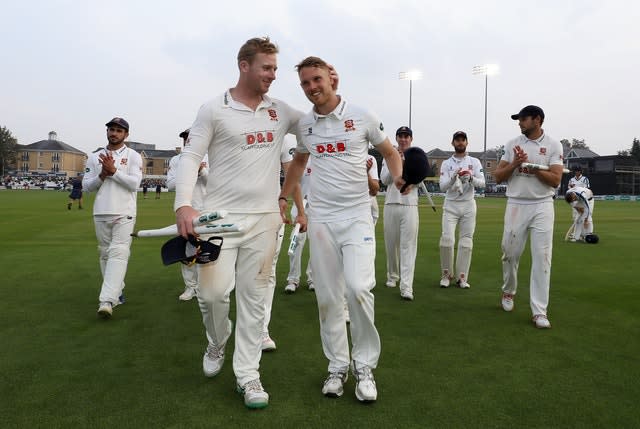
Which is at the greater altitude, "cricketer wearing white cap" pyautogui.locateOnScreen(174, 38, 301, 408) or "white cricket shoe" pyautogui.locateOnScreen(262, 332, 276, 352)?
"cricketer wearing white cap" pyautogui.locateOnScreen(174, 38, 301, 408)

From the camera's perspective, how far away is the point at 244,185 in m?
3.83

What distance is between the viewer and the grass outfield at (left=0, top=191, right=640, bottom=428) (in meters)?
3.47

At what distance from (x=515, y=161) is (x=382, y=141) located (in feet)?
8.74

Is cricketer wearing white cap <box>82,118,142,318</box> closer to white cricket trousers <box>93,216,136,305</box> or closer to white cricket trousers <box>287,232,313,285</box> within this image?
white cricket trousers <box>93,216,136,305</box>

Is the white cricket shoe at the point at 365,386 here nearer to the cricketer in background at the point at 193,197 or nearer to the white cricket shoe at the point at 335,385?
the white cricket shoe at the point at 335,385

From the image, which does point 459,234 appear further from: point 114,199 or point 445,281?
point 114,199

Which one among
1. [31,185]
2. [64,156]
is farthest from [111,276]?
[64,156]

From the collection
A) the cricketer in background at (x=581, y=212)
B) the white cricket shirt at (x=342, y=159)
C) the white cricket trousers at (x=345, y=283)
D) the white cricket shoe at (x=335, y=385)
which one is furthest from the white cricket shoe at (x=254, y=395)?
the cricketer in background at (x=581, y=212)

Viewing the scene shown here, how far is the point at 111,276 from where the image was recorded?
615 cm

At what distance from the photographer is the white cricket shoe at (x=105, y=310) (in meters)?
5.96

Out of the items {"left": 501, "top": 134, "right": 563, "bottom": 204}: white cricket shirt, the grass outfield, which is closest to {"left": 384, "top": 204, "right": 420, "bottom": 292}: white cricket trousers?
the grass outfield

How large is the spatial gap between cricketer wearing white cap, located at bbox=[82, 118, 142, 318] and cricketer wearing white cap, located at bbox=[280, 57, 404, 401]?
333cm

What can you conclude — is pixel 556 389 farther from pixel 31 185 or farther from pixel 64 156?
pixel 64 156

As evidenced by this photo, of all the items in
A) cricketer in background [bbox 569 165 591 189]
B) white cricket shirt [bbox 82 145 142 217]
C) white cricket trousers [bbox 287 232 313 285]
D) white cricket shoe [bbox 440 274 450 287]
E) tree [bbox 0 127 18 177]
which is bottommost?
white cricket shoe [bbox 440 274 450 287]
